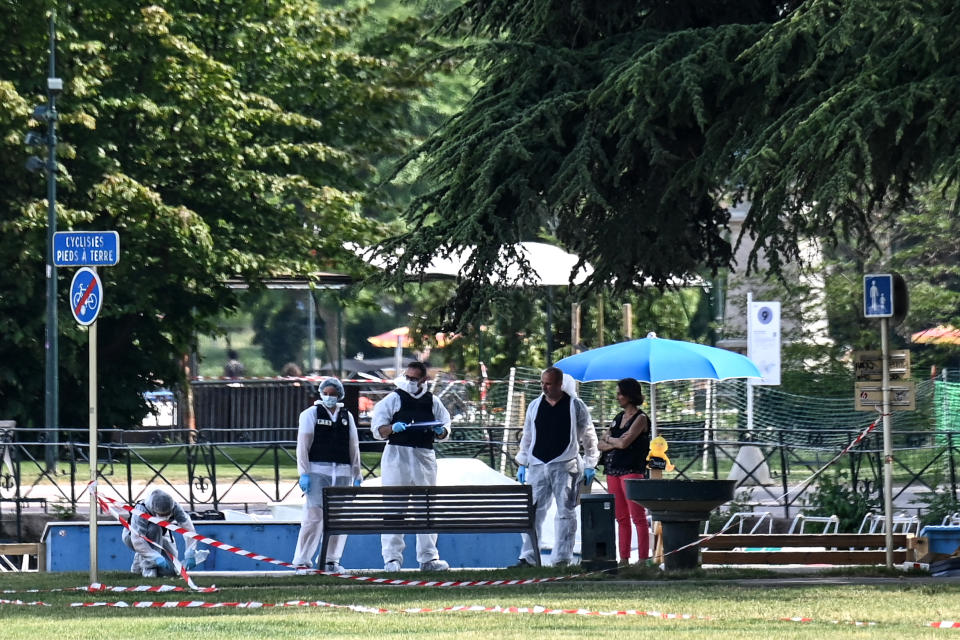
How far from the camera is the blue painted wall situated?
1647cm

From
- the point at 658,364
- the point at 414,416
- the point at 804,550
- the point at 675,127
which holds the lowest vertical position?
the point at 804,550

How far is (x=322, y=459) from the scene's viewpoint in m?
15.6

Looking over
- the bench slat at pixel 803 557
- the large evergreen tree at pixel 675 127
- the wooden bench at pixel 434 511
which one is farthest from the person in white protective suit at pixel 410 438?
the bench slat at pixel 803 557

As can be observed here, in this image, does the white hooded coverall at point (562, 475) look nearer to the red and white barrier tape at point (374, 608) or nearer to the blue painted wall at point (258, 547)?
the blue painted wall at point (258, 547)

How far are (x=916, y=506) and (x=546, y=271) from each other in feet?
28.3

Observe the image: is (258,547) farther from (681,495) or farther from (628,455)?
(681,495)

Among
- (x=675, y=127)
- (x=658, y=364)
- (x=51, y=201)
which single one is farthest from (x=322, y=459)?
(x=51, y=201)

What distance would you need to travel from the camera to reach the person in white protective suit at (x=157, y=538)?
1486cm

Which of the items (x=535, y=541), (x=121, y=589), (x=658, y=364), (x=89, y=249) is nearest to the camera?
(x=121, y=589)

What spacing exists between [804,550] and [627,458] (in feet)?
5.56

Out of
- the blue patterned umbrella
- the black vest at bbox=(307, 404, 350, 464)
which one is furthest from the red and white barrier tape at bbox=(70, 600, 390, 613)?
the blue patterned umbrella

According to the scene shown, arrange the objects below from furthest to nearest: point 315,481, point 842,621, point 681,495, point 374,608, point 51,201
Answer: point 51,201
point 315,481
point 681,495
point 374,608
point 842,621

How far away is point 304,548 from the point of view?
50.9 ft

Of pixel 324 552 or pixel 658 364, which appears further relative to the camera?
pixel 658 364
